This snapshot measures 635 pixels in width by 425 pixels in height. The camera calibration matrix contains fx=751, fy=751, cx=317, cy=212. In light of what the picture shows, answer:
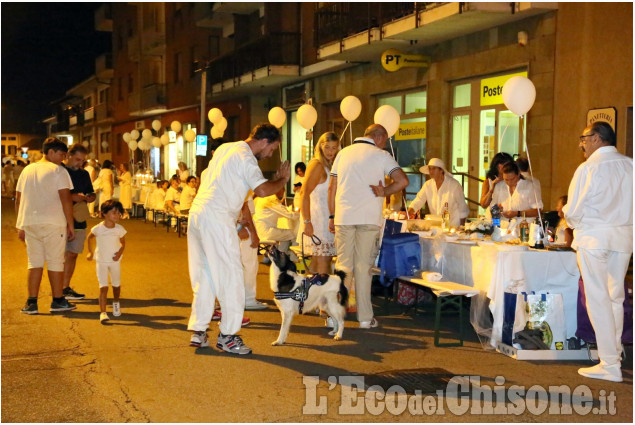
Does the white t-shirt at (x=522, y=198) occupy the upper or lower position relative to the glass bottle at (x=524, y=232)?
upper

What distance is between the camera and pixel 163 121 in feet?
135

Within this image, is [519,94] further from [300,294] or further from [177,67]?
[177,67]

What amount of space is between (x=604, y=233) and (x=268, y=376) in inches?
119

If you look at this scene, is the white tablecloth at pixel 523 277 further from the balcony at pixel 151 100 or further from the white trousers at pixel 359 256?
the balcony at pixel 151 100

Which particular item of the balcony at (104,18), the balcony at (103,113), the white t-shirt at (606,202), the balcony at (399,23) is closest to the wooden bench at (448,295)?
the white t-shirt at (606,202)

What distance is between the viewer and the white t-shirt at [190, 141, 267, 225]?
22.1ft

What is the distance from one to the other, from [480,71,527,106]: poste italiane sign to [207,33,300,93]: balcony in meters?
9.10

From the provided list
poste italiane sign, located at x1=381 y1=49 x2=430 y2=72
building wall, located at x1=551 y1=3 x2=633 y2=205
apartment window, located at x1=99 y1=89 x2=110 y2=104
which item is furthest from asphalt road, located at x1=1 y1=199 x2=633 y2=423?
apartment window, located at x1=99 y1=89 x2=110 y2=104

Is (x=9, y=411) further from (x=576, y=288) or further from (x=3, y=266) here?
(x=3, y=266)

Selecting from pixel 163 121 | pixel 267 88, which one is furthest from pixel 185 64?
pixel 267 88

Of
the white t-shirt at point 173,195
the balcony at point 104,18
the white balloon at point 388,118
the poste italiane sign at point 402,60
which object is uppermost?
the balcony at point 104,18

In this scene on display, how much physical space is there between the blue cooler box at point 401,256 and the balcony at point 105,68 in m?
44.1

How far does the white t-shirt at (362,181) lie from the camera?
789cm

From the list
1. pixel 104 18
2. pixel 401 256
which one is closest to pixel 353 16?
pixel 401 256
